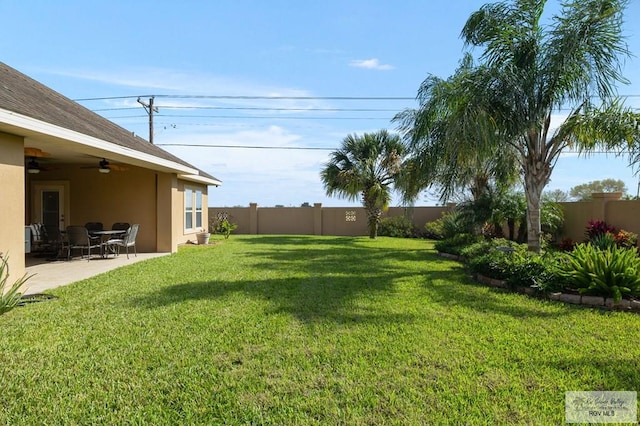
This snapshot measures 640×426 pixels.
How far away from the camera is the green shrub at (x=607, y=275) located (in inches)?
241

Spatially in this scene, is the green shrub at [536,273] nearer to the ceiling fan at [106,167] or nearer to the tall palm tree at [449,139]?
the tall palm tree at [449,139]

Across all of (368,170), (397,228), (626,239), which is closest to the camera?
(626,239)

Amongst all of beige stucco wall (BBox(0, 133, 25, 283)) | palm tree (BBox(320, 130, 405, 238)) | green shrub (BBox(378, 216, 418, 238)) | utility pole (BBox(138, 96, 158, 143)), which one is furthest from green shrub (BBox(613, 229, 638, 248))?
utility pole (BBox(138, 96, 158, 143))

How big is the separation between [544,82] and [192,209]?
46.0 ft

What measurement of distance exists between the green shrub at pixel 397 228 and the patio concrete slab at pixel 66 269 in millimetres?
13503

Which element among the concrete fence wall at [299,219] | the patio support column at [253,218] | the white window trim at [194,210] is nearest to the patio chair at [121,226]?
the white window trim at [194,210]

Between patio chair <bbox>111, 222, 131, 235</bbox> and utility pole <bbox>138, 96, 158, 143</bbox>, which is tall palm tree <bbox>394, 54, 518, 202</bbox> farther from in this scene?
utility pole <bbox>138, 96, 158, 143</bbox>

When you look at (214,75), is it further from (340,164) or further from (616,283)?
(616,283)

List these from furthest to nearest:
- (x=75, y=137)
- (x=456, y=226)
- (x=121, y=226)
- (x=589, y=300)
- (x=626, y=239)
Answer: (x=456, y=226), (x=121, y=226), (x=626, y=239), (x=75, y=137), (x=589, y=300)

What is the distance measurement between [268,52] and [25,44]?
8566 mm

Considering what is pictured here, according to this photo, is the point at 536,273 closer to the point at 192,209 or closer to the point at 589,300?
the point at 589,300

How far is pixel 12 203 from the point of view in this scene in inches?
274

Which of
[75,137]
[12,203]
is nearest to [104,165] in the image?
[75,137]

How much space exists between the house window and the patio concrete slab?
429 centimetres
